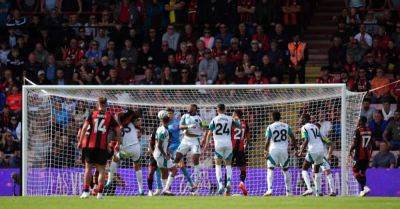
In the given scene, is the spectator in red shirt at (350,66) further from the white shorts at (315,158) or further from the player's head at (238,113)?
the white shorts at (315,158)

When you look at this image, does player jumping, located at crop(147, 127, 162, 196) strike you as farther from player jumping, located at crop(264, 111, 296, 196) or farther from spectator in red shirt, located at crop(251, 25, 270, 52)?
spectator in red shirt, located at crop(251, 25, 270, 52)

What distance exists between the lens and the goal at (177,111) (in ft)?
89.8

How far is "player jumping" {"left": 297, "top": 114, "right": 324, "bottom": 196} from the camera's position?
1029 inches

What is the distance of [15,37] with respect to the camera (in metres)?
33.9

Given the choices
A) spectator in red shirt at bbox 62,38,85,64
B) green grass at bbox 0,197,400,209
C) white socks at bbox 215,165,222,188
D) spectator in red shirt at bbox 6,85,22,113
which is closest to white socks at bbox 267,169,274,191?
white socks at bbox 215,165,222,188

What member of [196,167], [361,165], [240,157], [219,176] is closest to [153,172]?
[196,167]

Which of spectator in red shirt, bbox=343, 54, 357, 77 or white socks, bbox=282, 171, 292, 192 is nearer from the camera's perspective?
white socks, bbox=282, 171, 292, 192

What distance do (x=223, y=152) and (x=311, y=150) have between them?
5.72 feet

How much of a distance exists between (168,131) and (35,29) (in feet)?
27.7

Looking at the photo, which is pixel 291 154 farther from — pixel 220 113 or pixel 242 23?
pixel 242 23

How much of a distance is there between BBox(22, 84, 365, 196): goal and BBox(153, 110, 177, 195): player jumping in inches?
36.8

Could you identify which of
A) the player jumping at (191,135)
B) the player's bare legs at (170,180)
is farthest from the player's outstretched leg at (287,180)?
the player's bare legs at (170,180)

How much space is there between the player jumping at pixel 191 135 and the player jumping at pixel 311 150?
2.10 meters

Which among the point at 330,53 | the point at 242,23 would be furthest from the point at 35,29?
the point at 330,53
